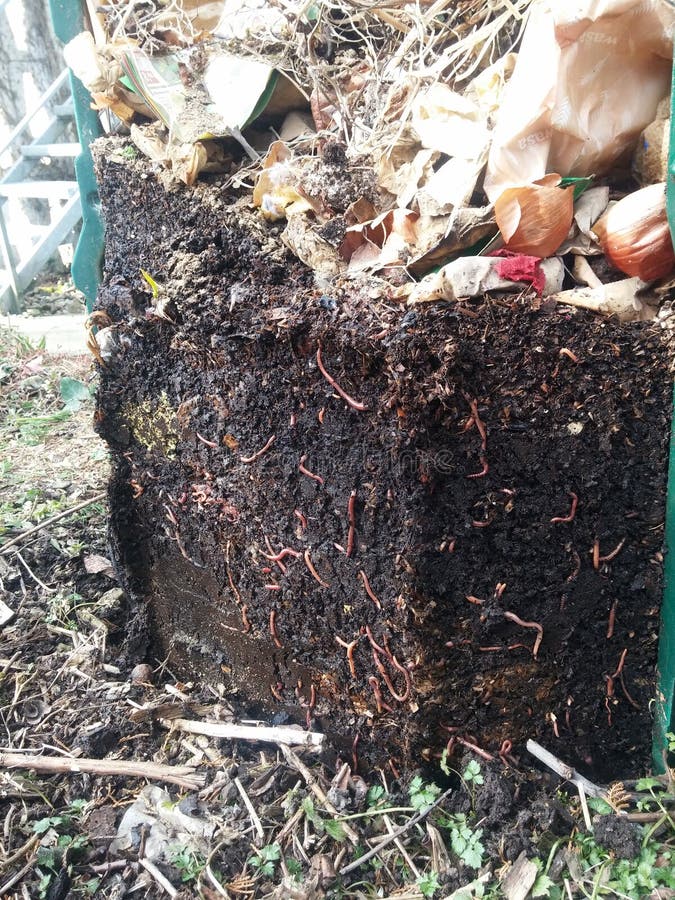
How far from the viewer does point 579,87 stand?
5.11ft

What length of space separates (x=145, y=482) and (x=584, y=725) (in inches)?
61.2

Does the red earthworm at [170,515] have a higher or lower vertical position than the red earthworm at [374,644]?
higher

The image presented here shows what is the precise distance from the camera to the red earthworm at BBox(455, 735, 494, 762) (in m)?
1.80

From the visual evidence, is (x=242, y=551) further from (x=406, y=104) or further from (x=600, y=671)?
(x=406, y=104)

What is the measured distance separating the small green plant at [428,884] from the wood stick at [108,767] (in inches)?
27.9

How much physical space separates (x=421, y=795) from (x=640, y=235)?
1.38 m

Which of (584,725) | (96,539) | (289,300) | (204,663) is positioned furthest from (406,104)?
(96,539)

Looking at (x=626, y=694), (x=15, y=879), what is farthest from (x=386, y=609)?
(x=15, y=879)

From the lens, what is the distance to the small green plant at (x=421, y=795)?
1.78 metres

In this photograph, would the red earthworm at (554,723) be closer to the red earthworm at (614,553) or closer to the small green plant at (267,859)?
the red earthworm at (614,553)

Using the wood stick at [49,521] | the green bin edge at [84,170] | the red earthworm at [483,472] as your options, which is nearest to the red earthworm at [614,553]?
the red earthworm at [483,472]

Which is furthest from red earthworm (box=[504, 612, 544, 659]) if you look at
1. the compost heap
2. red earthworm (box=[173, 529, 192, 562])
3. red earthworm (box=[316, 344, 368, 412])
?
red earthworm (box=[173, 529, 192, 562])

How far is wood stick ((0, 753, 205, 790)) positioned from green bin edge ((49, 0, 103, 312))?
1.70m

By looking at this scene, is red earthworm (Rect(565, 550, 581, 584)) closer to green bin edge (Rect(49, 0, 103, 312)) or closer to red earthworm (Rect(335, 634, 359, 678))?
red earthworm (Rect(335, 634, 359, 678))
